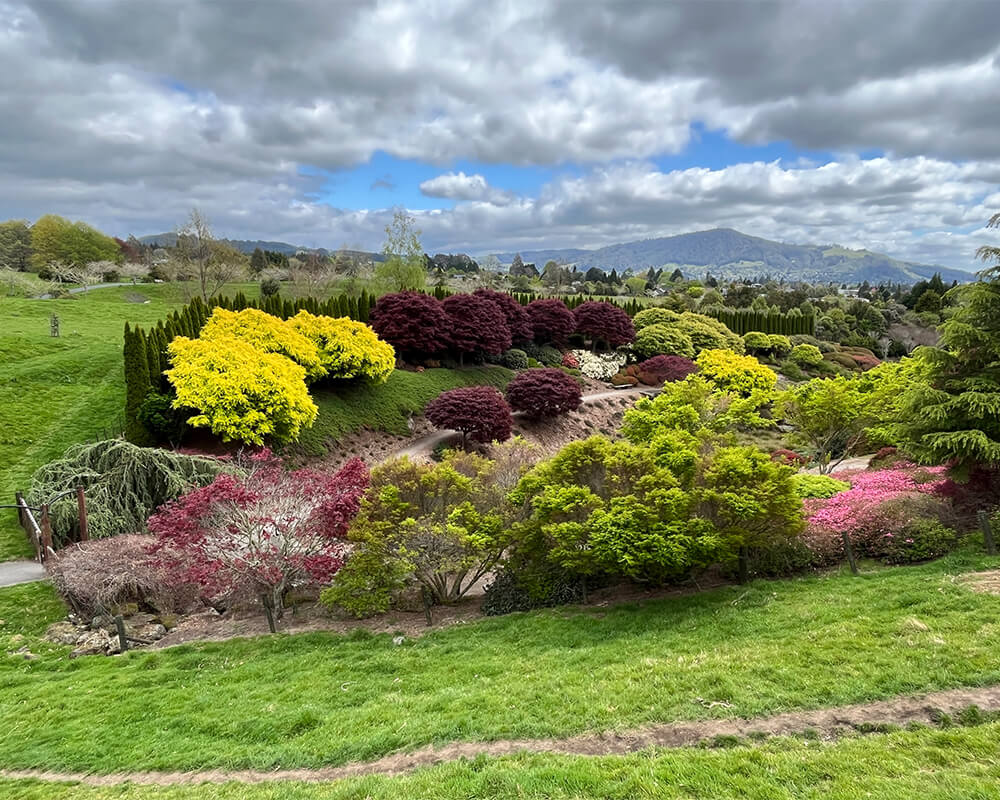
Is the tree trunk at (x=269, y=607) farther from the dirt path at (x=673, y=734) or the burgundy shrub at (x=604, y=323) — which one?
the burgundy shrub at (x=604, y=323)

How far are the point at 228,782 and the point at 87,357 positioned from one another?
2718cm

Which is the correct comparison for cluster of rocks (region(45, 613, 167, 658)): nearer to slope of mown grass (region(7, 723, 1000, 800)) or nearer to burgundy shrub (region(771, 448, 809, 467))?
slope of mown grass (region(7, 723, 1000, 800))

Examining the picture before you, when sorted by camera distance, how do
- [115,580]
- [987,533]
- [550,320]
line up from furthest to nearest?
[550,320], [115,580], [987,533]

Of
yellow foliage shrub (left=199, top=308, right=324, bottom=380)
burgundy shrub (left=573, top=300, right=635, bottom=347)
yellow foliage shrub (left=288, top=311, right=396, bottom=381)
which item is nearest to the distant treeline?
burgundy shrub (left=573, top=300, right=635, bottom=347)

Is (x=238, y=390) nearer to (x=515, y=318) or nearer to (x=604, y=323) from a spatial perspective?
(x=515, y=318)

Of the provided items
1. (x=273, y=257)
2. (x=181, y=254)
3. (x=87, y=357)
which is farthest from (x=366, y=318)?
(x=273, y=257)

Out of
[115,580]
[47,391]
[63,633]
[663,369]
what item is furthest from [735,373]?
[47,391]

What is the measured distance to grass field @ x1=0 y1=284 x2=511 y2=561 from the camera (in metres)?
18.8

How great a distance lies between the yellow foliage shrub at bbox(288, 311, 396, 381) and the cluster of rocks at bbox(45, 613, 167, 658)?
1409 cm

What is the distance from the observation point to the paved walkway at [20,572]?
1302cm

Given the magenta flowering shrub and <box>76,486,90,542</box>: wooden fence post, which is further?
<box>76,486,90,542</box>: wooden fence post

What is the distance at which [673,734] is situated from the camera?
19.8 feet

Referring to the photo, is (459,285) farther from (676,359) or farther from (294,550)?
(294,550)

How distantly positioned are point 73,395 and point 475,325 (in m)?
20.1
